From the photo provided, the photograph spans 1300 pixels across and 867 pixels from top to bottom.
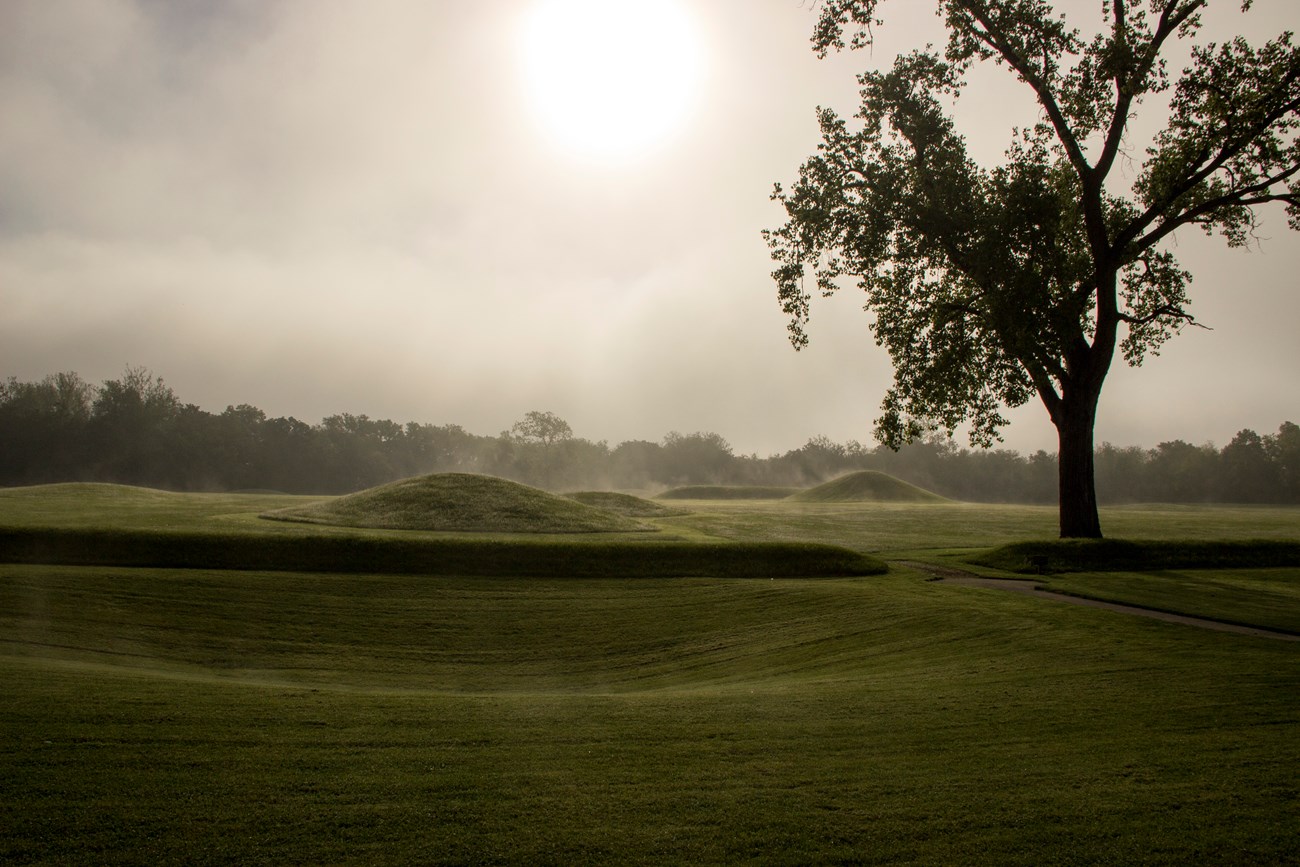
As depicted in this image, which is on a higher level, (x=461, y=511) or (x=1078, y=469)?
(x=1078, y=469)

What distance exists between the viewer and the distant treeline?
90.8 metres

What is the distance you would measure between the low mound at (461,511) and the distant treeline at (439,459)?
61421 mm

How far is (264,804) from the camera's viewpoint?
5.93 meters

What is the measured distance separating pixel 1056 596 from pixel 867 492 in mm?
63458

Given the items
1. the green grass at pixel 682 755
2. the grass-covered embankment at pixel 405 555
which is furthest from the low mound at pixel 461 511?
the green grass at pixel 682 755

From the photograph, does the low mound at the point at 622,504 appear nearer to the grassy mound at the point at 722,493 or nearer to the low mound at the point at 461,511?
the low mound at the point at 461,511

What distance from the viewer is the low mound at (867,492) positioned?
77812 millimetres

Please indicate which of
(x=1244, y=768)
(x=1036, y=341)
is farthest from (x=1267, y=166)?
(x=1244, y=768)

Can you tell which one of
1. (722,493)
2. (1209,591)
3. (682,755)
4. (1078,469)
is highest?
(1078,469)

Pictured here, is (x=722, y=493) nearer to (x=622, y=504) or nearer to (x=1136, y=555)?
(x=622, y=504)

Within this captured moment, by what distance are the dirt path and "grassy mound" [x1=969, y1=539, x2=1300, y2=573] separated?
7.09 ft

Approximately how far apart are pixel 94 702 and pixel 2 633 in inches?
324

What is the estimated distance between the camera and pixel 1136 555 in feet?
81.0

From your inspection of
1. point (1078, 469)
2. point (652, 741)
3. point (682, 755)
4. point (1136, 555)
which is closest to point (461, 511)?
point (1078, 469)
